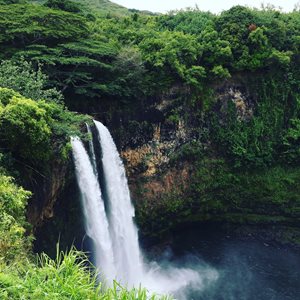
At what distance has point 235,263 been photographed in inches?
721

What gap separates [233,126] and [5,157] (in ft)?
45.4

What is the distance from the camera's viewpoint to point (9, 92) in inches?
412

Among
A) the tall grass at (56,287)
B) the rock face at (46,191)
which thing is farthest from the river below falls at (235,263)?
the tall grass at (56,287)

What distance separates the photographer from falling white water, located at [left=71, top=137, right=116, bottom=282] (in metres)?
13.0

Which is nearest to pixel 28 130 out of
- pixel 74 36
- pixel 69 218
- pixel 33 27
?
pixel 69 218

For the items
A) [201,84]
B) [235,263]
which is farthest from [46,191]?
[201,84]

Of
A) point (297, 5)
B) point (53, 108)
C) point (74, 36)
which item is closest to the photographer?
point (53, 108)

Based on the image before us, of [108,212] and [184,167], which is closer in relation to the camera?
[108,212]

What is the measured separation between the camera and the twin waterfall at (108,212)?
1330 cm

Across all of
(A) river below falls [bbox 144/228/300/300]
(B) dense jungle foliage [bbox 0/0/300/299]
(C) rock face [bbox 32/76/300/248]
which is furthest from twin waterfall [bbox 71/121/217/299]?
(C) rock face [bbox 32/76/300/248]

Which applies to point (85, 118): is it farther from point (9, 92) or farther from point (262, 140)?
point (262, 140)

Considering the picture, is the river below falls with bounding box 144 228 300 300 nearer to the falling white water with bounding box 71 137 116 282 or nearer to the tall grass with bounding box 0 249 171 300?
the falling white water with bounding box 71 137 116 282

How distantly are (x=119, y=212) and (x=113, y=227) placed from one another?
69cm

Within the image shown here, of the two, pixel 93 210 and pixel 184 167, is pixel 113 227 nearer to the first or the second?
pixel 93 210
